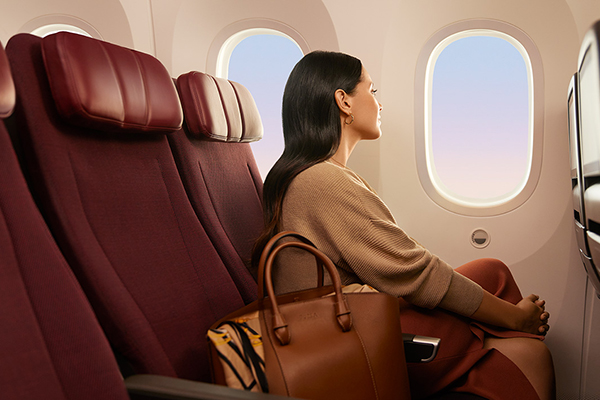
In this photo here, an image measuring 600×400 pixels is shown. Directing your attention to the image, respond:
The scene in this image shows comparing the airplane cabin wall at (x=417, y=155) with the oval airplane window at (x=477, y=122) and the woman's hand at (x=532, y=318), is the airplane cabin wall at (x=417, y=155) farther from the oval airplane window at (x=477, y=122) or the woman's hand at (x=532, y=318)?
the woman's hand at (x=532, y=318)

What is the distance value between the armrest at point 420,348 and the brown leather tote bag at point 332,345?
11 cm

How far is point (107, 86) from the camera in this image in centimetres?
100

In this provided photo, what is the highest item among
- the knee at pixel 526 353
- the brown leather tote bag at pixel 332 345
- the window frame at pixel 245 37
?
the window frame at pixel 245 37

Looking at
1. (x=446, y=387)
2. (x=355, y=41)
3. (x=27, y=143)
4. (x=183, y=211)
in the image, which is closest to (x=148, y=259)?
(x=183, y=211)

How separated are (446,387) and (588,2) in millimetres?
1647

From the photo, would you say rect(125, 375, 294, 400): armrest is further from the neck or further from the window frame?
the window frame

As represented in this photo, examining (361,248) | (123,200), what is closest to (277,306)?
(361,248)

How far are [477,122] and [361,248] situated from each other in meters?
1.31

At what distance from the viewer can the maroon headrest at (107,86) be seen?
92 cm

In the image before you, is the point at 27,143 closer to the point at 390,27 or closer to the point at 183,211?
the point at 183,211

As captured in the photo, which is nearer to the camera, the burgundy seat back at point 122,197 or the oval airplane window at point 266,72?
the burgundy seat back at point 122,197

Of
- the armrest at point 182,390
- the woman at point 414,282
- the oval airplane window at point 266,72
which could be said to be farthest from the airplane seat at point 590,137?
the oval airplane window at point 266,72

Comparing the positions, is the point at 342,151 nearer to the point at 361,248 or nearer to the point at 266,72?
the point at 361,248

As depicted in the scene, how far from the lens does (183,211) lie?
1.20m
